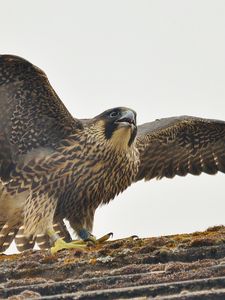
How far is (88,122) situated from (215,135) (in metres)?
2.01

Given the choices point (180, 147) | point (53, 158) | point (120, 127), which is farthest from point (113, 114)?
point (180, 147)

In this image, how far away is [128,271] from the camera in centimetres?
543

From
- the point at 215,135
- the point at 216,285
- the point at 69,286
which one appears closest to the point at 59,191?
the point at 215,135

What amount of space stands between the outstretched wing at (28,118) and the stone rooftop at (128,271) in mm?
2973

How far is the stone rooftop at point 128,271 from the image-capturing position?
189 inches

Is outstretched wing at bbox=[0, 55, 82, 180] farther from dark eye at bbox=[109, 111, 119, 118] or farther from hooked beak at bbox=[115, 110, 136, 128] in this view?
hooked beak at bbox=[115, 110, 136, 128]

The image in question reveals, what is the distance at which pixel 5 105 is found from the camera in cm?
945

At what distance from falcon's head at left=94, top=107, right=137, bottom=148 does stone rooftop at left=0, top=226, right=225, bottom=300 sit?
293 cm

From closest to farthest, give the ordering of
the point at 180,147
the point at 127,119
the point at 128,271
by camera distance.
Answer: the point at 128,271 < the point at 127,119 < the point at 180,147

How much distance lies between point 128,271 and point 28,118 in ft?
14.4

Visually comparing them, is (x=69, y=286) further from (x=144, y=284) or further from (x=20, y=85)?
(x=20, y=85)

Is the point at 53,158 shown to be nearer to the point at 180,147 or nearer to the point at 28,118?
the point at 28,118

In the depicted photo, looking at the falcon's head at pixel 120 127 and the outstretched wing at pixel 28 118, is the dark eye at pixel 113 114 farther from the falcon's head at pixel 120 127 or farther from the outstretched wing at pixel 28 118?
the outstretched wing at pixel 28 118

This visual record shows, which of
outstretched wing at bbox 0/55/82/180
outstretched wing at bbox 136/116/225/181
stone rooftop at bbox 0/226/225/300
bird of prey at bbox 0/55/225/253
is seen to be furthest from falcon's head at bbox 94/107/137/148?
stone rooftop at bbox 0/226/225/300
